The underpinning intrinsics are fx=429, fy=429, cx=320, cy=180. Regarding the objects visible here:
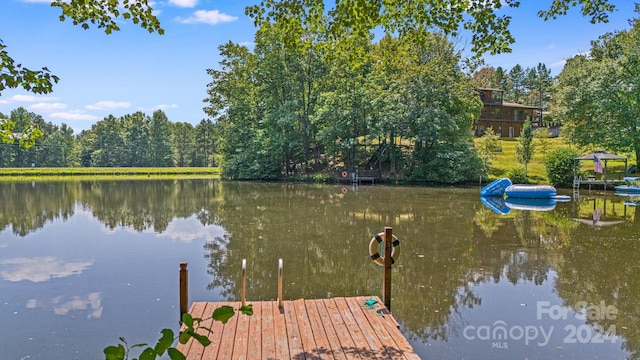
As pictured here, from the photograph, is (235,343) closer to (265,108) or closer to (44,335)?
(44,335)

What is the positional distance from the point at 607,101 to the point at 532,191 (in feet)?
40.9

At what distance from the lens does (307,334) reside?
4418mm

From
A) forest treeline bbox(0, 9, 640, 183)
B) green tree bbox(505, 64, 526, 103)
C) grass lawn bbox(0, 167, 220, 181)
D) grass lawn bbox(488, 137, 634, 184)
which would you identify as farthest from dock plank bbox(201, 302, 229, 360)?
green tree bbox(505, 64, 526, 103)

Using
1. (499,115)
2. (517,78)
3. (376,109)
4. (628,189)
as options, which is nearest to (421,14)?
(628,189)

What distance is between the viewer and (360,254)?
29.5ft

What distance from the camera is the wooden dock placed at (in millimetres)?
3955

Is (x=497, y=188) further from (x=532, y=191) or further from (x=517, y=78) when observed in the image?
(x=517, y=78)

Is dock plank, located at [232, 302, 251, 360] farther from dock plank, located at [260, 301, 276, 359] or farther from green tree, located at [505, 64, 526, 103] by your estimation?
green tree, located at [505, 64, 526, 103]

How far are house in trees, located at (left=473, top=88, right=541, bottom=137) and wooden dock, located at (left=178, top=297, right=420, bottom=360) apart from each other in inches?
1775

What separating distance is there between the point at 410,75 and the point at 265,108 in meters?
13.8

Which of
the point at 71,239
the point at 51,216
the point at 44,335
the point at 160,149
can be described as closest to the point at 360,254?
the point at 44,335

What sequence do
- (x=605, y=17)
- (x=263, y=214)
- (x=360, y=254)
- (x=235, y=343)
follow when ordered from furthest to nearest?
1. (x=263, y=214)
2. (x=360, y=254)
3. (x=605, y=17)
4. (x=235, y=343)

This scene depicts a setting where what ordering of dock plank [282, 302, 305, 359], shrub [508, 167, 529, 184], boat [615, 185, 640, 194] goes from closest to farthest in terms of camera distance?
dock plank [282, 302, 305, 359], boat [615, 185, 640, 194], shrub [508, 167, 529, 184]

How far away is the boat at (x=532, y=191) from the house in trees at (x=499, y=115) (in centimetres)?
2756
